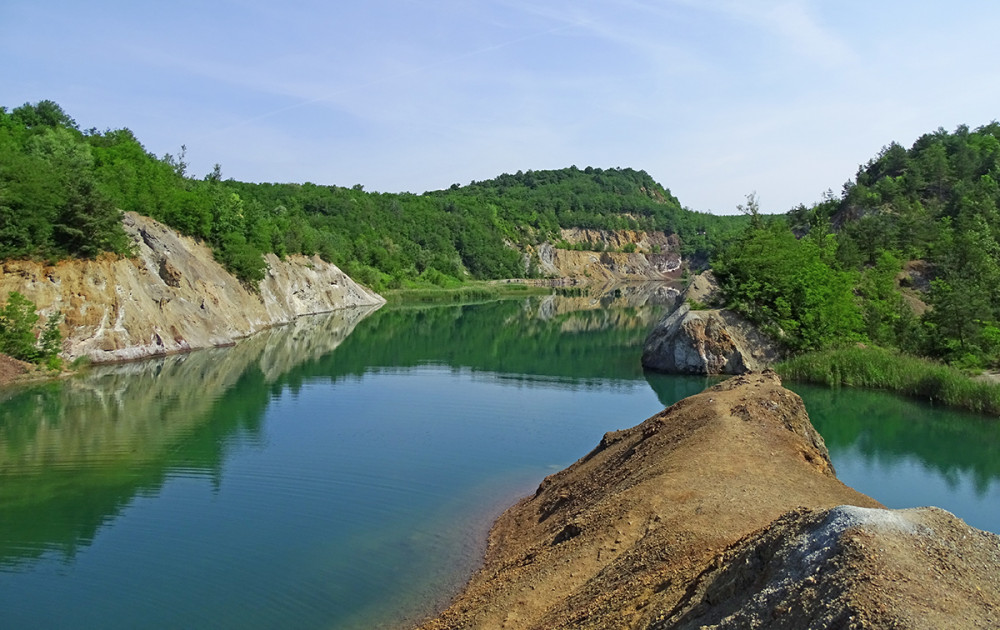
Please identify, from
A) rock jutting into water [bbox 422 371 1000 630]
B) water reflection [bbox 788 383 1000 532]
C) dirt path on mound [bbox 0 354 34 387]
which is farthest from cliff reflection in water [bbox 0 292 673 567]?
water reflection [bbox 788 383 1000 532]

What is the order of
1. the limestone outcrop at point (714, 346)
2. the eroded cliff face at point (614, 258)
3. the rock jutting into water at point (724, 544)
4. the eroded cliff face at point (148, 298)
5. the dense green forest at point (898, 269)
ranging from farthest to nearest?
the eroded cliff face at point (614, 258) → the eroded cliff face at point (148, 298) → the limestone outcrop at point (714, 346) → the dense green forest at point (898, 269) → the rock jutting into water at point (724, 544)

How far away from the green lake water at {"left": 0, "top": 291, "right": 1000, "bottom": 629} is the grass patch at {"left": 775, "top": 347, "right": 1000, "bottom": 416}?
2.94 ft

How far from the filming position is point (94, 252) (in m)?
38.8

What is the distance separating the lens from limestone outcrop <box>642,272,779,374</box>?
35.0 metres

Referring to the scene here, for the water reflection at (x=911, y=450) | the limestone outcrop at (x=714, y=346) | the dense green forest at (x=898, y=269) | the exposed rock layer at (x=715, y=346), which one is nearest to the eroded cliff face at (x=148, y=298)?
the limestone outcrop at (x=714, y=346)

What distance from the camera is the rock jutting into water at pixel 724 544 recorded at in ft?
19.3

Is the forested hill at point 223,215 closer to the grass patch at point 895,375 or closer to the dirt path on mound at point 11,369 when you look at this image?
the dirt path on mound at point 11,369

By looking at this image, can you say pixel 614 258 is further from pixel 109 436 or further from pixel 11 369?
pixel 109 436

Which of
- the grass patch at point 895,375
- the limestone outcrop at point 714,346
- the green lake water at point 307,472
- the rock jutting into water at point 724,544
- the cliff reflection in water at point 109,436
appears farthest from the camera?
the limestone outcrop at point 714,346

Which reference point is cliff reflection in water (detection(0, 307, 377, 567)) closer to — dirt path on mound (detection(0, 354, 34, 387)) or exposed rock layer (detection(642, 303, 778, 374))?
dirt path on mound (detection(0, 354, 34, 387))

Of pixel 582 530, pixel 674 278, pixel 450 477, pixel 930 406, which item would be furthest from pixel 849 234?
pixel 674 278

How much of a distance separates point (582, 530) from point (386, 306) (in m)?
72.7

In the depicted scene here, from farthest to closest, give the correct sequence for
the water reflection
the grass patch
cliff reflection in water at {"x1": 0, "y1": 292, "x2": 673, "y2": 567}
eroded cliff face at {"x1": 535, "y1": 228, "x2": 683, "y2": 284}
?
eroded cliff face at {"x1": 535, "y1": 228, "x2": 683, "y2": 284}
the grass patch
the water reflection
cliff reflection in water at {"x1": 0, "y1": 292, "x2": 673, "y2": 567}

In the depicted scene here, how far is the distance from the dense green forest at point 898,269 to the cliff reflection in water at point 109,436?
2431cm
